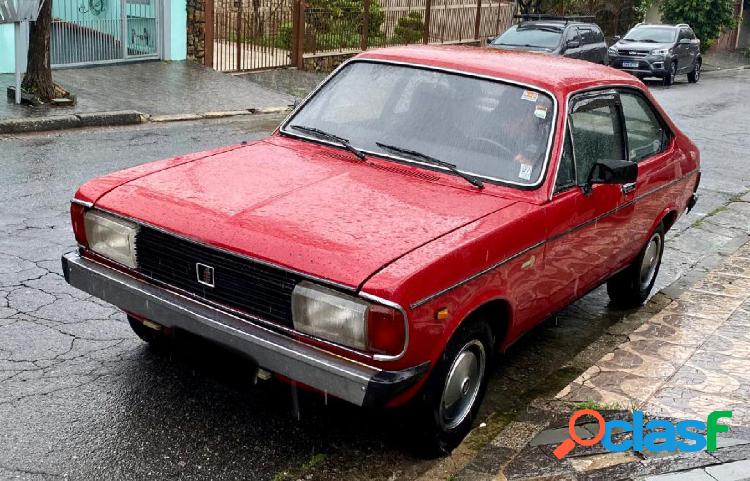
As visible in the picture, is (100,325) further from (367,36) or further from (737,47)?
(737,47)

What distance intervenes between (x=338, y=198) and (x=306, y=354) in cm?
93

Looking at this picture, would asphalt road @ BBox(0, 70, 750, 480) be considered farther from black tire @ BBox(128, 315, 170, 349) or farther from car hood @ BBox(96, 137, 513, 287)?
car hood @ BBox(96, 137, 513, 287)

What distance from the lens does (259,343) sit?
3605 millimetres

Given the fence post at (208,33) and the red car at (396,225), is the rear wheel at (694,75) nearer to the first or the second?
the fence post at (208,33)

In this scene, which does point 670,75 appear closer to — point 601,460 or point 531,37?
point 531,37

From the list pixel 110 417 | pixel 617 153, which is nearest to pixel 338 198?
pixel 110 417

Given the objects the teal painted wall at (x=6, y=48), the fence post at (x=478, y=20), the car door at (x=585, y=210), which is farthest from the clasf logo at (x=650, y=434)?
the fence post at (x=478, y=20)

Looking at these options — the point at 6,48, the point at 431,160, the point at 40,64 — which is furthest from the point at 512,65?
the point at 6,48

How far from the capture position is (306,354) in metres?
3.53

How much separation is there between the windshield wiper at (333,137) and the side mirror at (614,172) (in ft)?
4.24

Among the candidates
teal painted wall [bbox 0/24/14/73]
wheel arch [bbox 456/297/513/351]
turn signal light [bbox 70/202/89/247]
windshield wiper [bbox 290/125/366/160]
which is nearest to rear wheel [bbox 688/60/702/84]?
teal painted wall [bbox 0/24/14/73]

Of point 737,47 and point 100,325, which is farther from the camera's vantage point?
point 737,47

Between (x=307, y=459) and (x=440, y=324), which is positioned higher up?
(x=440, y=324)

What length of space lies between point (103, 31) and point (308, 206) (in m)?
12.6
